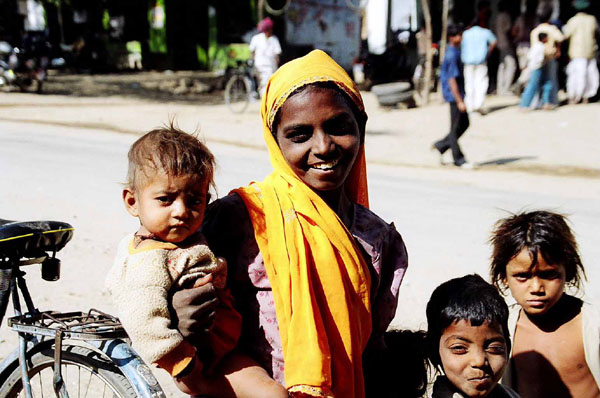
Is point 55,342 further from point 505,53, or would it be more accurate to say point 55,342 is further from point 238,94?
point 505,53

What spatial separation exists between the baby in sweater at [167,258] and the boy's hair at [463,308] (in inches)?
26.7

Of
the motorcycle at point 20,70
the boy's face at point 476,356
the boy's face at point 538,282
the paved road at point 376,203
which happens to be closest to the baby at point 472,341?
the boy's face at point 476,356

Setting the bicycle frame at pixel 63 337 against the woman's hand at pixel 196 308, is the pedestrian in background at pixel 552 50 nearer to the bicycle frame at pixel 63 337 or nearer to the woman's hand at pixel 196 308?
the bicycle frame at pixel 63 337

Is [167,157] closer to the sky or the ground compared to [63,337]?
closer to the sky

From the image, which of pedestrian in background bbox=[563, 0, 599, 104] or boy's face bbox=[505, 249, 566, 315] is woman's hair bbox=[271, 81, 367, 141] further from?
pedestrian in background bbox=[563, 0, 599, 104]

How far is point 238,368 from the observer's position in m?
1.91

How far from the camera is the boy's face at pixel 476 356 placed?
216 cm

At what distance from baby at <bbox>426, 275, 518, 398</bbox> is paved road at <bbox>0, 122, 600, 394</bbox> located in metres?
1.83

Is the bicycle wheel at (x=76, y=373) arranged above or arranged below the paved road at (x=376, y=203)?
above

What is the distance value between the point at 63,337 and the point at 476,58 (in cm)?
1329

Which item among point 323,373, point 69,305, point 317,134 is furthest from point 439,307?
point 69,305

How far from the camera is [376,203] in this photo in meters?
7.93

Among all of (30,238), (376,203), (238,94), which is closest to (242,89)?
(238,94)

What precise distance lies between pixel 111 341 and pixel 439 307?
1.02 meters
